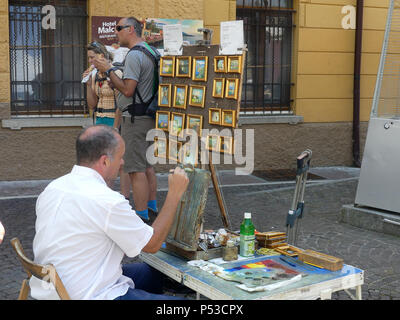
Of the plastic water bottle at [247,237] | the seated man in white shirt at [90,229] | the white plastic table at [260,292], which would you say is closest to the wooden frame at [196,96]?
the plastic water bottle at [247,237]

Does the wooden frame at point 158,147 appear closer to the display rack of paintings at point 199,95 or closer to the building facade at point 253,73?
the display rack of paintings at point 199,95

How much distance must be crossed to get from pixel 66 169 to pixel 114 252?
19.3 ft

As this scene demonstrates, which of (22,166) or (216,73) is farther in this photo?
(22,166)

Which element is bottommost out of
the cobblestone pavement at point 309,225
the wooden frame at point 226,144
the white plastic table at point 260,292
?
the cobblestone pavement at point 309,225

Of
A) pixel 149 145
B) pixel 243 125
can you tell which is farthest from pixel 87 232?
pixel 243 125

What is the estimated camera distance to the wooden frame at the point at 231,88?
4.57 meters

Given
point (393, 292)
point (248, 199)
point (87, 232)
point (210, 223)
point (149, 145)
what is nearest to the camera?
point (87, 232)

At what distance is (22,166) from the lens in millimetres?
8164

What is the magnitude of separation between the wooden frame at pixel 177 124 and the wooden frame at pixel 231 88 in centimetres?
53

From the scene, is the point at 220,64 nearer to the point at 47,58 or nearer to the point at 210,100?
the point at 210,100

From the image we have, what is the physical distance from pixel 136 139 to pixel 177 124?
0.67m

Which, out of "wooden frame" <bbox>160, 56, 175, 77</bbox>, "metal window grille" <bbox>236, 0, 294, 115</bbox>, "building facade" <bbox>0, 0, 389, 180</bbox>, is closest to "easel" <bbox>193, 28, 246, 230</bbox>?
"wooden frame" <bbox>160, 56, 175, 77</bbox>

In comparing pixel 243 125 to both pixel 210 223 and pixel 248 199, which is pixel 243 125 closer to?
pixel 248 199

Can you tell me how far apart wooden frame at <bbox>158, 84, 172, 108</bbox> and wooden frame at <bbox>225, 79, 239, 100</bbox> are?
2.37ft
